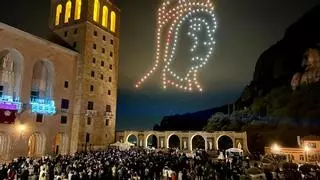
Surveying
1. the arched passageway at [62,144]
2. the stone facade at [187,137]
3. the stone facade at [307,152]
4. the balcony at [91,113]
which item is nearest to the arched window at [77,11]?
the balcony at [91,113]

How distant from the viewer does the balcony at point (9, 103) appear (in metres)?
26.6

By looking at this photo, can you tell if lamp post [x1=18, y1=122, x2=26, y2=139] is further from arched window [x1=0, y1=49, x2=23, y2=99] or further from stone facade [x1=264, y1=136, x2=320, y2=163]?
stone facade [x1=264, y1=136, x2=320, y2=163]

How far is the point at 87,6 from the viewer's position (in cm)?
4009

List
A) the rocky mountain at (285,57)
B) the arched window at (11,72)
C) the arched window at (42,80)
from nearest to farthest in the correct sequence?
the arched window at (11,72)
the arched window at (42,80)
the rocky mountain at (285,57)

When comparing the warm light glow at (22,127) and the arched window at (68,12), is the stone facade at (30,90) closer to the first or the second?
the warm light glow at (22,127)

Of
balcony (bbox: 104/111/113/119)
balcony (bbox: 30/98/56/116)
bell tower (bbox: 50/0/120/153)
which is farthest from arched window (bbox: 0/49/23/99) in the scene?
balcony (bbox: 104/111/113/119)

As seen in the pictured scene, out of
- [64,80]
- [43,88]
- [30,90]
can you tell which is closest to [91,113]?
[64,80]

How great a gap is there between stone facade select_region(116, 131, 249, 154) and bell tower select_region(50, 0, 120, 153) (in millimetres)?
4257

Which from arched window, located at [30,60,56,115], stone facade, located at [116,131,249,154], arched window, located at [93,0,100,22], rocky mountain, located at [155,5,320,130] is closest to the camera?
arched window, located at [30,60,56,115]

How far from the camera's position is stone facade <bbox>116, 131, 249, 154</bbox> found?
1575 inches

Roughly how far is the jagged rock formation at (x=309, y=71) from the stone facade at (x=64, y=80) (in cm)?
3889

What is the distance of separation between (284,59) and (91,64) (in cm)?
5260

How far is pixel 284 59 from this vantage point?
229 feet

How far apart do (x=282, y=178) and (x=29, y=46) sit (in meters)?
28.9
